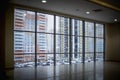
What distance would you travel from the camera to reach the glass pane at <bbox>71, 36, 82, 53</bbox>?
571 inches

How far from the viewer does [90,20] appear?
52.6 feet

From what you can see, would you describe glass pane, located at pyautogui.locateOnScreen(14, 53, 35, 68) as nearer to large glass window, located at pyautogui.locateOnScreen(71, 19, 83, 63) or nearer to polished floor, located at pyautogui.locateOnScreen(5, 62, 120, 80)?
polished floor, located at pyautogui.locateOnScreen(5, 62, 120, 80)

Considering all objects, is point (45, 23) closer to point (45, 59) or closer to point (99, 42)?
point (45, 59)

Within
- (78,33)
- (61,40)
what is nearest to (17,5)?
(61,40)

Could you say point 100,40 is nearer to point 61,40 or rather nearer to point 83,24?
point 83,24

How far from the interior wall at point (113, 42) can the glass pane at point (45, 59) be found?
696 centimetres

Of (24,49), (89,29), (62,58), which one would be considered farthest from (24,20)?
(89,29)

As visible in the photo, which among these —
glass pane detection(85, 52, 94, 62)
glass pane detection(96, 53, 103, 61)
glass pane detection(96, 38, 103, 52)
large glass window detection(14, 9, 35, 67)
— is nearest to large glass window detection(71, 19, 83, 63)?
glass pane detection(85, 52, 94, 62)

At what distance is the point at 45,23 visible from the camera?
1270cm

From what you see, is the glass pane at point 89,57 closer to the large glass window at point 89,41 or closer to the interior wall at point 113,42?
the large glass window at point 89,41

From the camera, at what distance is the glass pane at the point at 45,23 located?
12.3 m

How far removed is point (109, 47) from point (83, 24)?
13.1 feet

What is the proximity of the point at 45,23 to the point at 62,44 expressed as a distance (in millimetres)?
1973

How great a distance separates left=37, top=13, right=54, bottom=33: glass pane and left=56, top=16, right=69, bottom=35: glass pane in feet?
1.82
